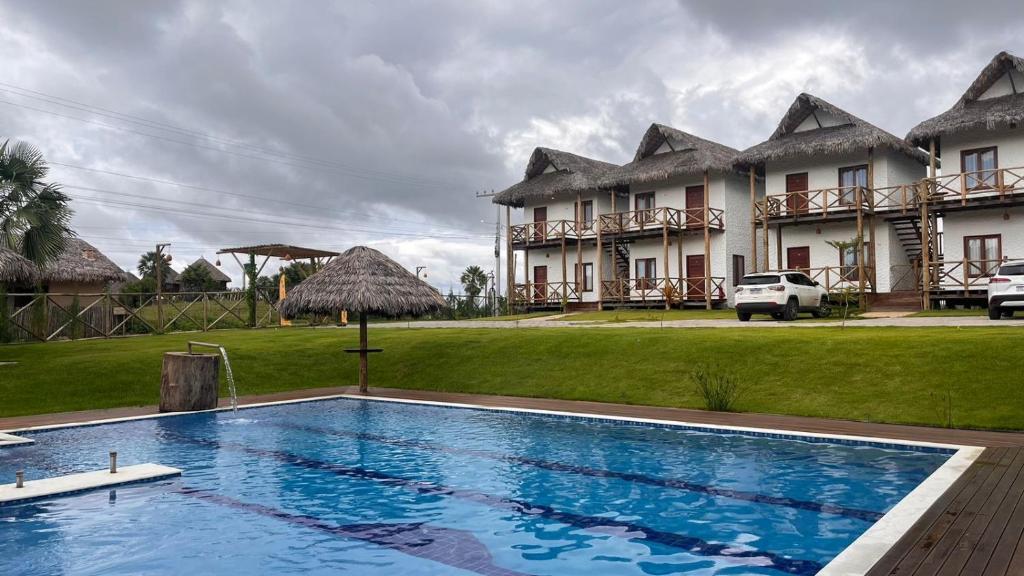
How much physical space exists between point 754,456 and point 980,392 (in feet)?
13.7

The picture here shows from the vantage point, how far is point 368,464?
874cm

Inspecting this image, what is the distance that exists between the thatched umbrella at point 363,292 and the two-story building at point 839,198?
52.8ft

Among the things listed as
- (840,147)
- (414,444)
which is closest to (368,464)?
(414,444)

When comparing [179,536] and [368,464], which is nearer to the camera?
[179,536]

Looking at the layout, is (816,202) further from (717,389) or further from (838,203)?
(717,389)

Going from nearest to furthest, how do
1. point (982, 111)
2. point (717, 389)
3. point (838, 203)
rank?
point (717, 389)
point (982, 111)
point (838, 203)

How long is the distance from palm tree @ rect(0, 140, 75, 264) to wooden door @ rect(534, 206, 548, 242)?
2042cm

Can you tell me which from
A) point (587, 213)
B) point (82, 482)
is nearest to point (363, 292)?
point (82, 482)

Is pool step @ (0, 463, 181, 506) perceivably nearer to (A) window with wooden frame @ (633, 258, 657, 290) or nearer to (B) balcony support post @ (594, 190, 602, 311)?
(B) balcony support post @ (594, 190, 602, 311)

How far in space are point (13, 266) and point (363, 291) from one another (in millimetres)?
8774

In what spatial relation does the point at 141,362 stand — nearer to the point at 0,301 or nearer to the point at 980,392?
the point at 0,301

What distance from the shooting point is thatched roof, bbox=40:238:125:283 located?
2644 centimetres

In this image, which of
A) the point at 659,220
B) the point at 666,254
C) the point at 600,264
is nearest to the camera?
the point at 666,254

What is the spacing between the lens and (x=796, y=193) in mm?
27500
